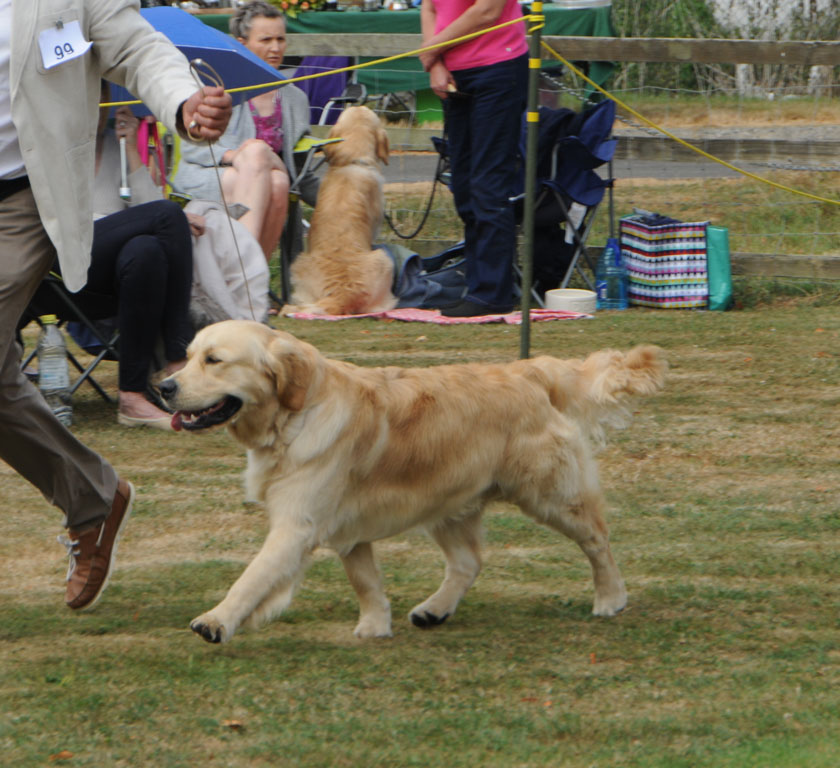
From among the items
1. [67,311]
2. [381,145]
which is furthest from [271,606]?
[381,145]

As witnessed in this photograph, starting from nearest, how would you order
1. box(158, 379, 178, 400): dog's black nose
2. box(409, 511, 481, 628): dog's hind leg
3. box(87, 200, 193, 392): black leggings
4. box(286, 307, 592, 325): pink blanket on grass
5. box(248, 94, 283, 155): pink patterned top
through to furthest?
box(158, 379, 178, 400): dog's black nose → box(409, 511, 481, 628): dog's hind leg → box(87, 200, 193, 392): black leggings → box(286, 307, 592, 325): pink blanket on grass → box(248, 94, 283, 155): pink patterned top

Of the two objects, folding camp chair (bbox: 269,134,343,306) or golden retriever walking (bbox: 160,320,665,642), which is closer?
golden retriever walking (bbox: 160,320,665,642)

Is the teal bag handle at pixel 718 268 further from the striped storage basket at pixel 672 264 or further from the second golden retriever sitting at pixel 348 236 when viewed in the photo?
the second golden retriever sitting at pixel 348 236

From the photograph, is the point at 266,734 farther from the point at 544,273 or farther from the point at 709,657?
the point at 544,273

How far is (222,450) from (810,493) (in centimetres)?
241

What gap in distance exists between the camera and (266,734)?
2891 mm

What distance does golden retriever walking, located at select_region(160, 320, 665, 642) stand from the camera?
3.33 m

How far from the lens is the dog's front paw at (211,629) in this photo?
3139 millimetres

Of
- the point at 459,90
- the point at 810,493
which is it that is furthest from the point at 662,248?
the point at 810,493

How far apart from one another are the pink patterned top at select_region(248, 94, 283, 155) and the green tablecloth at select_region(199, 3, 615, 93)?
13.6 feet

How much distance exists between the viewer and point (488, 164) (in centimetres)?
771

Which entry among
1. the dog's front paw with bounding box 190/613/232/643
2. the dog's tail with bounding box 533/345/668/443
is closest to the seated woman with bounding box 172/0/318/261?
the dog's tail with bounding box 533/345/668/443

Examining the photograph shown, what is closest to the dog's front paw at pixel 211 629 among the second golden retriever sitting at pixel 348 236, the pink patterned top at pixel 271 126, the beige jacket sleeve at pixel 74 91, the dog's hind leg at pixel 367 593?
the dog's hind leg at pixel 367 593

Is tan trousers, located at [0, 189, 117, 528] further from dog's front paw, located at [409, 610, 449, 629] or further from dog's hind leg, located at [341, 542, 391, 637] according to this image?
dog's front paw, located at [409, 610, 449, 629]
